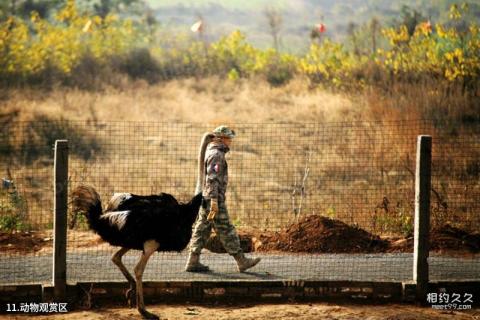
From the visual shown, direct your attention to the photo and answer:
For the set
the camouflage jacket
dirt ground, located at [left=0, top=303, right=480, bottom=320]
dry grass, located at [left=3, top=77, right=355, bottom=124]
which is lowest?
Answer: dirt ground, located at [left=0, top=303, right=480, bottom=320]

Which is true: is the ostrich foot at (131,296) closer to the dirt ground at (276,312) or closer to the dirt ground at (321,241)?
the dirt ground at (276,312)

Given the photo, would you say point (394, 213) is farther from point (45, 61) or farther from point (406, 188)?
point (45, 61)

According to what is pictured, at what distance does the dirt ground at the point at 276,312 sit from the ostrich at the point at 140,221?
31cm

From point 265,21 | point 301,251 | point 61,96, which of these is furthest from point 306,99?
point 265,21

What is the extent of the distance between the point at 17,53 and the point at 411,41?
13.0 m

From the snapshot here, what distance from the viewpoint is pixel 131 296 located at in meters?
9.05

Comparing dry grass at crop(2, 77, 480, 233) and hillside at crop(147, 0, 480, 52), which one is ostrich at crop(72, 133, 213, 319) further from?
hillside at crop(147, 0, 480, 52)

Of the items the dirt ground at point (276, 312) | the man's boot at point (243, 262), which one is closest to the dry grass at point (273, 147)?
the man's boot at point (243, 262)

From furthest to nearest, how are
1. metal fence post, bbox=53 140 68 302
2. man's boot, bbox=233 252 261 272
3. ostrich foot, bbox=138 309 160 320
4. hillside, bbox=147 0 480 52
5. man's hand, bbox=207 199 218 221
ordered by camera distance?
1. hillside, bbox=147 0 480 52
2. man's boot, bbox=233 252 261 272
3. man's hand, bbox=207 199 218 221
4. metal fence post, bbox=53 140 68 302
5. ostrich foot, bbox=138 309 160 320

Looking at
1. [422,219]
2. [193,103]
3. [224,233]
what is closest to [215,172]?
[224,233]

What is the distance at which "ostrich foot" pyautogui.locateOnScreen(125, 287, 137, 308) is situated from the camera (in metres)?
9.03

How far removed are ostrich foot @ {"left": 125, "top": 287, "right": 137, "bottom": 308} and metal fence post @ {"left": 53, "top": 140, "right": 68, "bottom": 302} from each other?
25.3 inches

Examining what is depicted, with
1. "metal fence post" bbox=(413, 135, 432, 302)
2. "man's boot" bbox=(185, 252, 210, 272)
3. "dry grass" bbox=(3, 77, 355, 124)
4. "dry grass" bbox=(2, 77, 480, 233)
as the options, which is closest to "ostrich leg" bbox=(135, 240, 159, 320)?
"man's boot" bbox=(185, 252, 210, 272)

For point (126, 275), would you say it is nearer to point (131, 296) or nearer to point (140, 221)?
point (131, 296)
